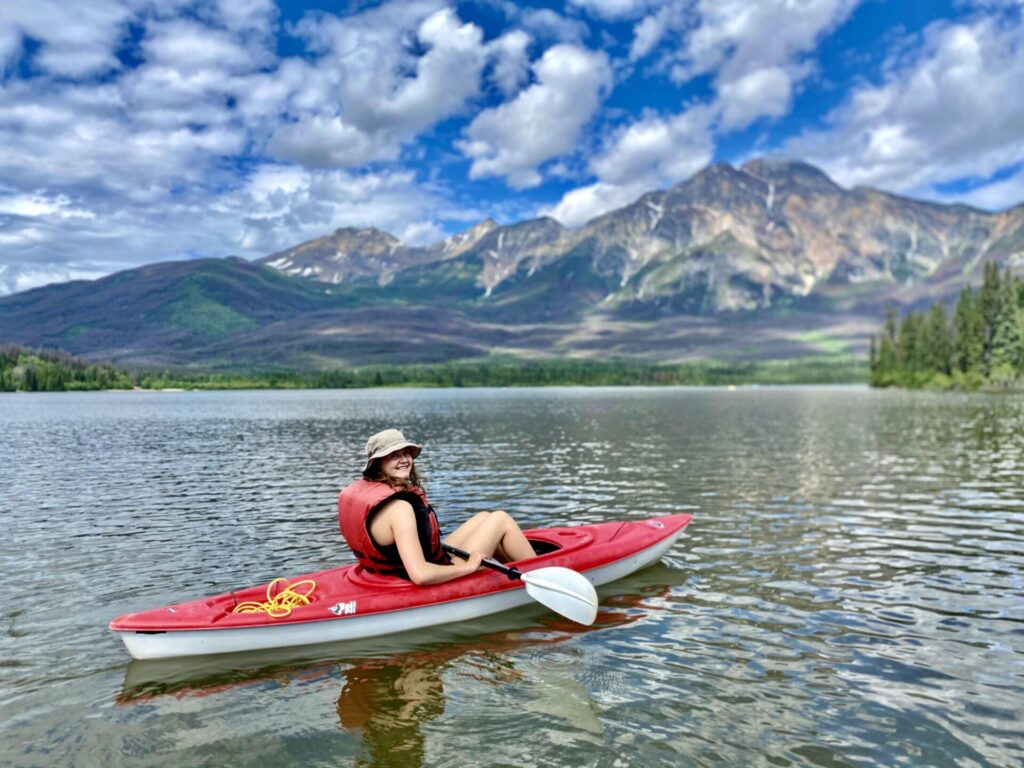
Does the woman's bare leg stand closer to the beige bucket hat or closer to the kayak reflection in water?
the beige bucket hat

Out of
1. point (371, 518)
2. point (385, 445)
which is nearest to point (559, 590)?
point (371, 518)

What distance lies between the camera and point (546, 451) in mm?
47344

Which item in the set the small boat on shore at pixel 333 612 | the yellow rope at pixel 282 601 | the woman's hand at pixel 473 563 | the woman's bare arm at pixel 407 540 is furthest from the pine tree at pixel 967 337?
the yellow rope at pixel 282 601

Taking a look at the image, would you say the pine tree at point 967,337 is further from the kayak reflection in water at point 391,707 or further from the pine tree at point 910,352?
the kayak reflection in water at point 391,707

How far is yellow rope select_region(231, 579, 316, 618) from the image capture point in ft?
41.0

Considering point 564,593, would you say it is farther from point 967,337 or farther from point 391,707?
point 967,337

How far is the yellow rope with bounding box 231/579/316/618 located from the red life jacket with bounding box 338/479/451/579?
116 centimetres

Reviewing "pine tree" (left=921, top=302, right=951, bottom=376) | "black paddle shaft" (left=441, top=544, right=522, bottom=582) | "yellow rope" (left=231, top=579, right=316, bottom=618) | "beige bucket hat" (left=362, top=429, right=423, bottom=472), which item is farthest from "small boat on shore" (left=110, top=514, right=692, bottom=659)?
"pine tree" (left=921, top=302, right=951, bottom=376)

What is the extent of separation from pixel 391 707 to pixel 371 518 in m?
3.20

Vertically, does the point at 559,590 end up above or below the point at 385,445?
→ below

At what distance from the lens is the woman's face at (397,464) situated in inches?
487

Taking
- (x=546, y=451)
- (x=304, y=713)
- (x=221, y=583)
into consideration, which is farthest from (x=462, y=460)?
(x=304, y=713)

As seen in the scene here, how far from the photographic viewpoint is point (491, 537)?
46.0ft

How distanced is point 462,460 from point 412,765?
33.5 m
